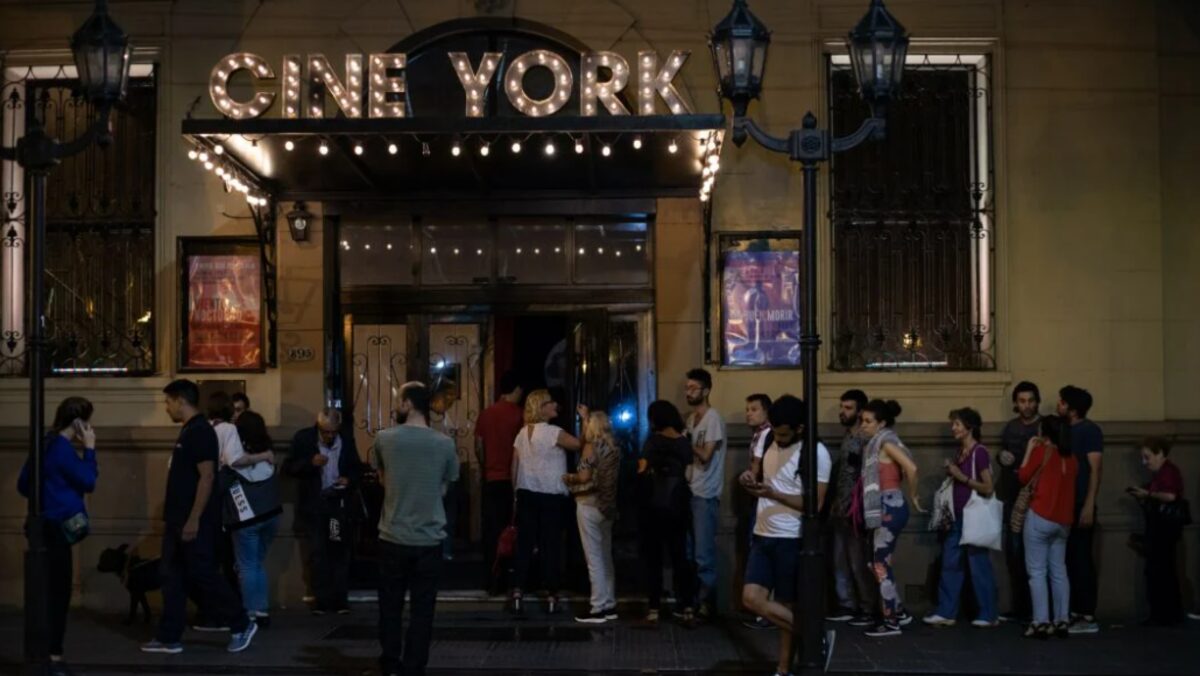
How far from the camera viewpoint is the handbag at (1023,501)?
12.1 m

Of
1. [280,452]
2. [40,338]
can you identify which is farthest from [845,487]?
[40,338]

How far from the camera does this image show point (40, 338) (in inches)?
403

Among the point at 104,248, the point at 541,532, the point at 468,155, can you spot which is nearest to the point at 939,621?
the point at 541,532

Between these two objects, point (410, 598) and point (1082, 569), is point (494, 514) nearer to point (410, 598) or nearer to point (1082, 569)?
point (410, 598)

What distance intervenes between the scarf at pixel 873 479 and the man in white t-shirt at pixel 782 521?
2048mm

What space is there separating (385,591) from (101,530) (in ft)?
16.2

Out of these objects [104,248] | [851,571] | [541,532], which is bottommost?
[851,571]

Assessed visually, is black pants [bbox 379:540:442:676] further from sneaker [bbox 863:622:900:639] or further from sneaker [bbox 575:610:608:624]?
sneaker [bbox 863:622:900:639]

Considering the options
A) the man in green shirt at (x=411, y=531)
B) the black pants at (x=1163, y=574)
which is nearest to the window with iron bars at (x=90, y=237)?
the man in green shirt at (x=411, y=531)

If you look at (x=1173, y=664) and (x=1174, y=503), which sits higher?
(x=1174, y=503)

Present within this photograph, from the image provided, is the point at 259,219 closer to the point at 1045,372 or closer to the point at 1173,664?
the point at 1045,372

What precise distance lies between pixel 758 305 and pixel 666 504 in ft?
7.65

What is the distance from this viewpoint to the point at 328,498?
13102 mm

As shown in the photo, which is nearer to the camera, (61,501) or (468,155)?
(61,501)
